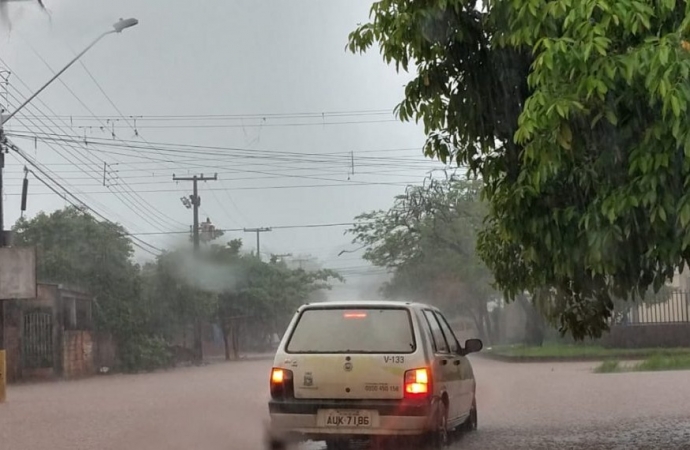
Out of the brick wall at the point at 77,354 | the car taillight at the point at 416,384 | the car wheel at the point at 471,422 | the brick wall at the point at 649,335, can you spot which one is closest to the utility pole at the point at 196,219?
the brick wall at the point at 77,354

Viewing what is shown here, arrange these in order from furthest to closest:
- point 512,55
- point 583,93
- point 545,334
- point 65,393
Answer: point 545,334 < point 65,393 < point 512,55 < point 583,93

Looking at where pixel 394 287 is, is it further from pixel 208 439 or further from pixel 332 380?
pixel 332 380

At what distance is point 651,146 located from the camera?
688 centimetres

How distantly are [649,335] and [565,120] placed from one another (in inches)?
1102

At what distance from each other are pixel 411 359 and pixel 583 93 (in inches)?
139

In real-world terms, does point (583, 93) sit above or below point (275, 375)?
above

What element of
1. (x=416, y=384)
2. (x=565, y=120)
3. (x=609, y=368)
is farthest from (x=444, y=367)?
(x=609, y=368)

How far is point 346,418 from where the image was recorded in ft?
30.8

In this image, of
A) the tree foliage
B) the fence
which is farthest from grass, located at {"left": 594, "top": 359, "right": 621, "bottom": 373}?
the tree foliage

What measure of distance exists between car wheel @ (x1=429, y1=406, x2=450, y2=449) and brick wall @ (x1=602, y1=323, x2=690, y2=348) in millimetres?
24233

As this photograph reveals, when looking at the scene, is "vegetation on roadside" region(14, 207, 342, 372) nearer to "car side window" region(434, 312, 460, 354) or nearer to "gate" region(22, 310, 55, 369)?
"gate" region(22, 310, 55, 369)

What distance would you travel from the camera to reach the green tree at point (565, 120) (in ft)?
21.8

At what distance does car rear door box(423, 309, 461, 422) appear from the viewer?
9859 millimetres

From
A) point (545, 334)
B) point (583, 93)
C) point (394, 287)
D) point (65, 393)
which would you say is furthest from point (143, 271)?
point (583, 93)
